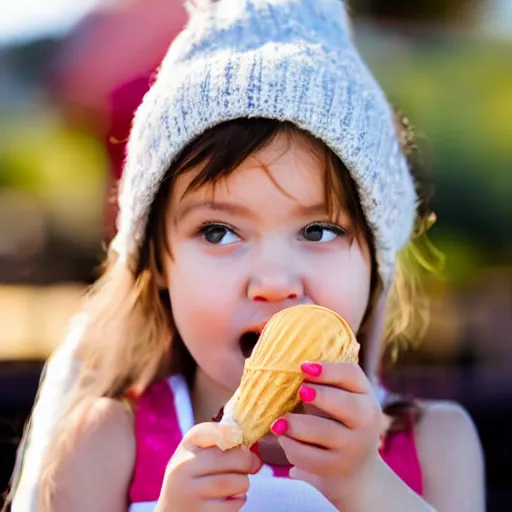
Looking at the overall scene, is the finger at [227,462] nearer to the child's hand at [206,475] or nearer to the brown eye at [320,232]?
the child's hand at [206,475]

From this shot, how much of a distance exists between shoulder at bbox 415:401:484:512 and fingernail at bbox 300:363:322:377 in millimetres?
443

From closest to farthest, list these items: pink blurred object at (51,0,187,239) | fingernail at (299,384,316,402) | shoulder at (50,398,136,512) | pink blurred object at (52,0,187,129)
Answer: fingernail at (299,384,316,402)
shoulder at (50,398,136,512)
pink blurred object at (51,0,187,239)
pink blurred object at (52,0,187,129)

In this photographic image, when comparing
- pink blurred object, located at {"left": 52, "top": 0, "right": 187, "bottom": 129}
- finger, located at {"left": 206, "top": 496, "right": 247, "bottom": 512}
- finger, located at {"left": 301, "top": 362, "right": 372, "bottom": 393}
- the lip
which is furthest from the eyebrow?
pink blurred object, located at {"left": 52, "top": 0, "right": 187, "bottom": 129}

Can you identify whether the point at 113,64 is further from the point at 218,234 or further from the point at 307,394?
the point at 307,394

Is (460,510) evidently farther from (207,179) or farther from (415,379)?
(415,379)

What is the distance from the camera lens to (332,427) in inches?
33.8

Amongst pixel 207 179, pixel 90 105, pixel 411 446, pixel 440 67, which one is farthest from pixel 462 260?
pixel 207 179

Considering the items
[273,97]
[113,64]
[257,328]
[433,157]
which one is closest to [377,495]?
[257,328]

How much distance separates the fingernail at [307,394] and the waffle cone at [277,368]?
18 millimetres

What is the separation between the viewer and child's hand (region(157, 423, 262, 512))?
85cm

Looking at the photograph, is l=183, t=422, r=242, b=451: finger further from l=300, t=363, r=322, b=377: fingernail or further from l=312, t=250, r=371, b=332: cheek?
l=312, t=250, r=371, b=332: cheek

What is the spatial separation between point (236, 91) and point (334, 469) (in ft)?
1.50

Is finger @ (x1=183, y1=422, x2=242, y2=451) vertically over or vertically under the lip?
under

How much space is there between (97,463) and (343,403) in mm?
429
